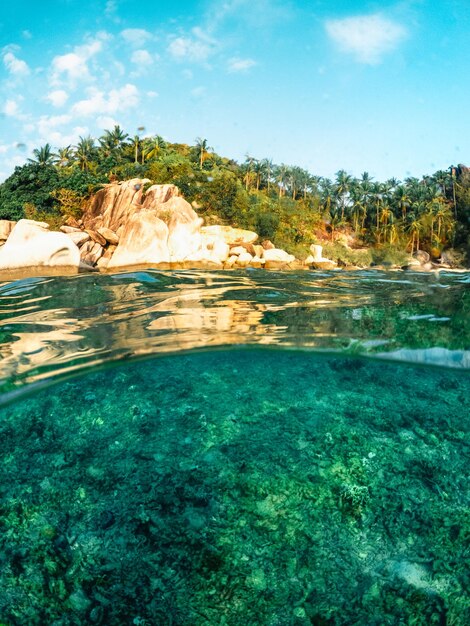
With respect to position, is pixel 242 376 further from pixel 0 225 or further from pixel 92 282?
pixel 0 225

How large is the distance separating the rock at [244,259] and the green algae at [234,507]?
76.5 feet

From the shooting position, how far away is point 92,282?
9164 millimetres

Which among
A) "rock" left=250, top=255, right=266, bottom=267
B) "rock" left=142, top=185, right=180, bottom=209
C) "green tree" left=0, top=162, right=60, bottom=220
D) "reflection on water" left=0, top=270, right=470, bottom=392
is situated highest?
"green tree" left=0, top=162, right=60, bottom=220

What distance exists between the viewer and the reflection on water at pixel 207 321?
5637 millimetres

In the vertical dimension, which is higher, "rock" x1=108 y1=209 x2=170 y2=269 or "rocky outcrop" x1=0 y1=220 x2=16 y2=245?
"rocky outcrop" x1=0 y1=220 x2=16 y2=245

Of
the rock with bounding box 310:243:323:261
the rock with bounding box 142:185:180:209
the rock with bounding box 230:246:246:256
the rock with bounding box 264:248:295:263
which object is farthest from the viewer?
the rock with bounding box 310:243:323:261

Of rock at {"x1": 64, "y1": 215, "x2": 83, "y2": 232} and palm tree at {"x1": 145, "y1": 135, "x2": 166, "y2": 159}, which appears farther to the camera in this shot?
palm tree at {"x1": 145, "y1": 135, "x2": 166, "y2": 159}

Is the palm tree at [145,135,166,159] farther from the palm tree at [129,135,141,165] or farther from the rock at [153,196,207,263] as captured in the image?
the rock at [153,196,207,263]

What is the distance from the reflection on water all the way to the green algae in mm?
683

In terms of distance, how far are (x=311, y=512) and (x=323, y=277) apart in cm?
805

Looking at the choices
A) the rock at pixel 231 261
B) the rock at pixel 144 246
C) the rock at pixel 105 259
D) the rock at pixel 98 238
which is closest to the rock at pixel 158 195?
the rock at pixel 98 238

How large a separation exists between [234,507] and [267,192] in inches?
2414

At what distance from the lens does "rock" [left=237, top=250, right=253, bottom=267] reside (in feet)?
93.3

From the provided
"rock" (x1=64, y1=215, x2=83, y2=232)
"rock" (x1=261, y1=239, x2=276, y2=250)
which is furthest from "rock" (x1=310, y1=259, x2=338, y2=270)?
"rock" (x1=64, y1=215, x2=83, y2=232)
